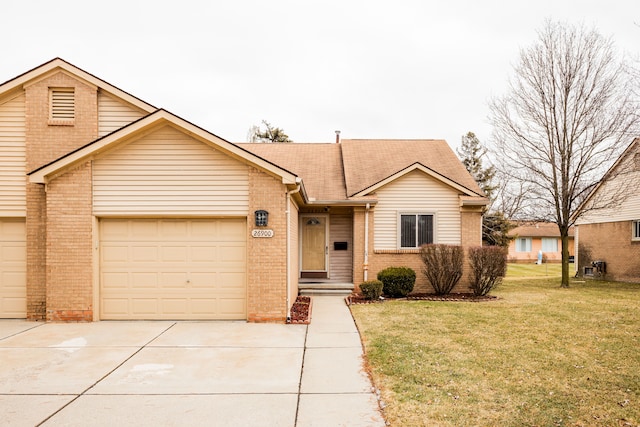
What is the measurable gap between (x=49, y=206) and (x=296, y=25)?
1064 centimetres

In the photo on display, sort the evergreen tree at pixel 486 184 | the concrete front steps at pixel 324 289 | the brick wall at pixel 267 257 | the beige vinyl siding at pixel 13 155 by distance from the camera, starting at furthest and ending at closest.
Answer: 1. the evergreen tree at pixel 486 184
2. the concrete front steps at pixel 324 289
3. the beige vinyl siding at pixel 13 155
4. the brick wall at pixel 267 257

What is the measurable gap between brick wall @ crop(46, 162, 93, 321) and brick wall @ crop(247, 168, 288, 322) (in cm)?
361

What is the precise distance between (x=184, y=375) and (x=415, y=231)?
10.8 m

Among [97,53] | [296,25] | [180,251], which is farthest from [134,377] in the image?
[97,53]

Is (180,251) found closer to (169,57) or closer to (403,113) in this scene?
(169,57)

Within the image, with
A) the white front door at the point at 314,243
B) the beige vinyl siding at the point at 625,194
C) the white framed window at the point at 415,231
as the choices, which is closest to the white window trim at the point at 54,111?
the white front door at the point at 314,243

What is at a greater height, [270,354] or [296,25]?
[296,25]

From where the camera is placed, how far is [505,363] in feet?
23.0

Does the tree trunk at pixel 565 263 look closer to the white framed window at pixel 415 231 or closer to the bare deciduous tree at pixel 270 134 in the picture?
the white framed window at pixel 415 231

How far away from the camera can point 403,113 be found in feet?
162

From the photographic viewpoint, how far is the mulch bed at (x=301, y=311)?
10.2 meters

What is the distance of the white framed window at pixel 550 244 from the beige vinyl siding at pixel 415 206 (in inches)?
1095

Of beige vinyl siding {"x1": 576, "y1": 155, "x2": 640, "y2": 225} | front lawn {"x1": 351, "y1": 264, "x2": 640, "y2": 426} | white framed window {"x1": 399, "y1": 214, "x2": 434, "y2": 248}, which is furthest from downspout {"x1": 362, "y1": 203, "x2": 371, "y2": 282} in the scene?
beige vinyl siding {"x1": 576, "y1": 155, "x2": 640, "y2": 225}

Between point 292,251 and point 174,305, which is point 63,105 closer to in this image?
point 174,305
